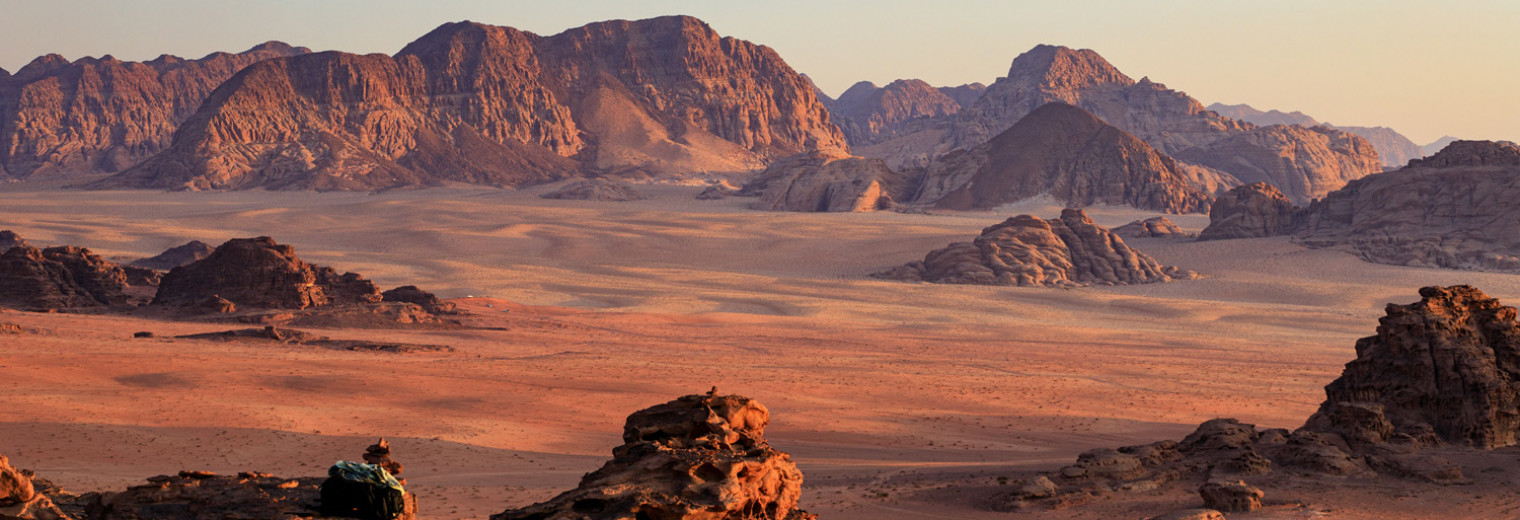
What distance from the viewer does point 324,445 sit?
24.6 m

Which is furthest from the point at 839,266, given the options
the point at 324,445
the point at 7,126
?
the point at 7,126

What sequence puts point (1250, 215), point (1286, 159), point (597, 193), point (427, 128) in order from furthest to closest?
1. point (427, 128)
2. point (1286, 159)
3. point (597, 193)
4. point (1250, 215)

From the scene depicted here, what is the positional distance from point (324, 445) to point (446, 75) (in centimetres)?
16501

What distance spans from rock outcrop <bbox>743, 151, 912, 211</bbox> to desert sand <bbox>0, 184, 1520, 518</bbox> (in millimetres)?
33847

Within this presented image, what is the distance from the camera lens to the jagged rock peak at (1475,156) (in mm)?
86438

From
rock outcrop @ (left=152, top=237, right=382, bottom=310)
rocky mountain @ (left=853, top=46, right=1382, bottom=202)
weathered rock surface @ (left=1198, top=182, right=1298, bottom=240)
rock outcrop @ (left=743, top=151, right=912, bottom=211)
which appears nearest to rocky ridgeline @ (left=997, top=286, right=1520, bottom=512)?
rock outcrop @ (left=152, top=237, right=382, bottom=310)

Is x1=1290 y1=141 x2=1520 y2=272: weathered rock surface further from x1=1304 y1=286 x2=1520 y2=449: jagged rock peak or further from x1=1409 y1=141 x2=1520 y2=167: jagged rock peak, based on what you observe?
x1=1304 y1=286 x2=1520 y2=449: jagged rock peak

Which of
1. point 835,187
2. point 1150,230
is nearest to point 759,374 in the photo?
point 1150,230

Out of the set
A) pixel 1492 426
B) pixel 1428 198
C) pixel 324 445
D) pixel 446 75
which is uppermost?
pixel 446 75

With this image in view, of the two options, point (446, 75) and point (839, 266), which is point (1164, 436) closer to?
point (839, 266)

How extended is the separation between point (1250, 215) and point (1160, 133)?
84000 mm

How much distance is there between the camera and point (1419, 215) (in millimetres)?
84000

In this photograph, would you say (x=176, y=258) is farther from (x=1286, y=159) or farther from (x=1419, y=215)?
(x=1286, y=159)

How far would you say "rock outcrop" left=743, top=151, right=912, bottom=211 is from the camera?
4766 inches
